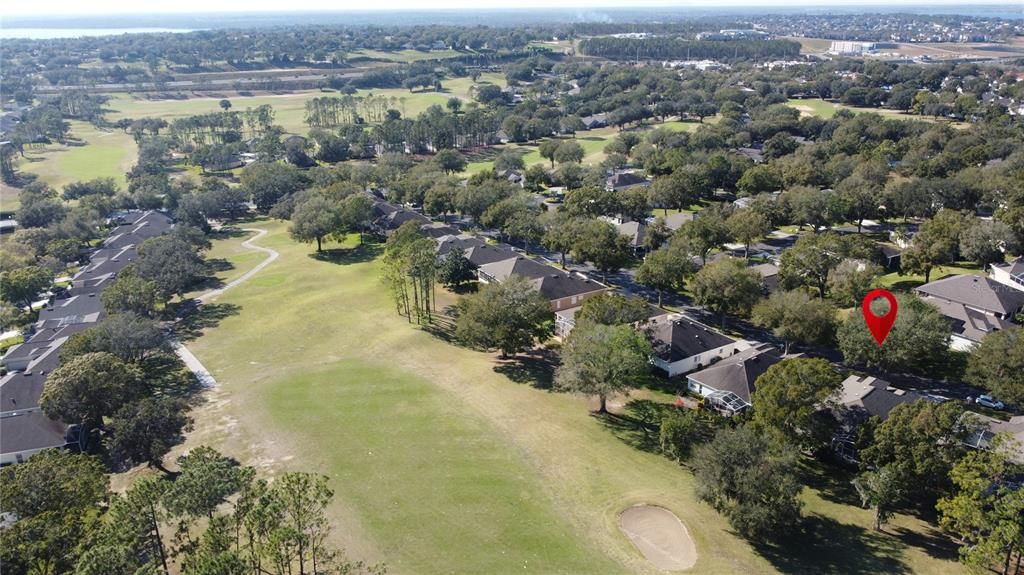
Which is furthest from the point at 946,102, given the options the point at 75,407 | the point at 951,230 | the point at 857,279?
the point at 75,407

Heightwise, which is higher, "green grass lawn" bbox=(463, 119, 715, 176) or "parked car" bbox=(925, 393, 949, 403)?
"green grass lawn" bbox=(463, 119, 715, 176)

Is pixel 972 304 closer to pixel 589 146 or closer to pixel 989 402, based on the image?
pixel 989 402

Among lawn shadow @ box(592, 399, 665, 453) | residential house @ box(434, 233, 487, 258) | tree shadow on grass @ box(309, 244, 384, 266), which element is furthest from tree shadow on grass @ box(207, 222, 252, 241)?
lawn shadow @ box(592, 399, 665, 453)

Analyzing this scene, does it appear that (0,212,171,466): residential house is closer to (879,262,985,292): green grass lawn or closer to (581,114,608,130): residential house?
(879,262,985,292): green grass lawn

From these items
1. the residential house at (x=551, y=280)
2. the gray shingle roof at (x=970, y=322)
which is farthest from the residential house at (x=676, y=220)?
the gray shingle roof at (x=970, y=322)

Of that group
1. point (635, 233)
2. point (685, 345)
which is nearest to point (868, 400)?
point (685, 345)

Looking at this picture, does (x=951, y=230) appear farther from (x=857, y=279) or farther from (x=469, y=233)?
(x=469, y=233)
